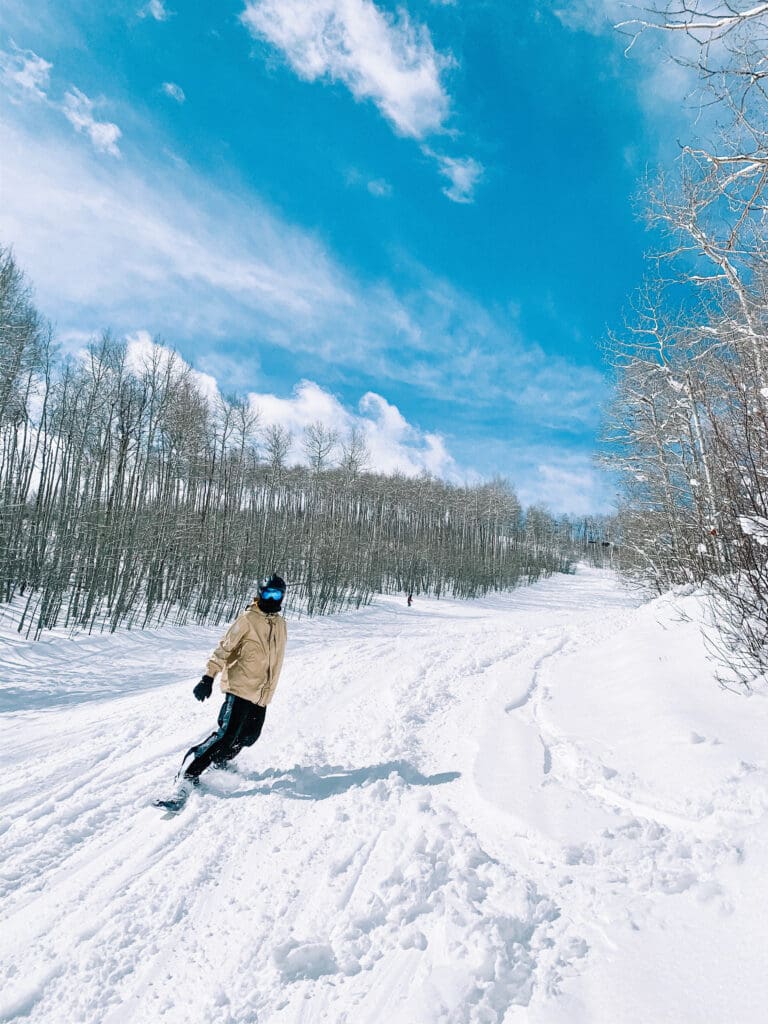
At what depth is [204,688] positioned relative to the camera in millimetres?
3688

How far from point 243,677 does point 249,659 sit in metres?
0.15

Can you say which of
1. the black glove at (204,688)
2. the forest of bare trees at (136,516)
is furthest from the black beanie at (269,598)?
the forest of bare trees at (136,516)

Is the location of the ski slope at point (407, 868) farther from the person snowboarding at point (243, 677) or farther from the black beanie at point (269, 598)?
the black beanie at point (269, 598)

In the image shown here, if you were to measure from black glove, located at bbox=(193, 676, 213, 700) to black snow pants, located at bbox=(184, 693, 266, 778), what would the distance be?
0.22 meters

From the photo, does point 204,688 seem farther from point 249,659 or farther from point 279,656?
point 279,656

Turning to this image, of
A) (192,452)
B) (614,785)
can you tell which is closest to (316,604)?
(192,452)

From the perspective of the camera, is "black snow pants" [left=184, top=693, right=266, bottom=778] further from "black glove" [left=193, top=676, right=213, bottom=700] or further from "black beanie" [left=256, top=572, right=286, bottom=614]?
"black beanie" [left=256, top=572, right=286, bottom=614]

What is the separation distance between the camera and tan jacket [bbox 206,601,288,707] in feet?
12.7

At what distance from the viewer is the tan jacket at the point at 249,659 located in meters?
3.86

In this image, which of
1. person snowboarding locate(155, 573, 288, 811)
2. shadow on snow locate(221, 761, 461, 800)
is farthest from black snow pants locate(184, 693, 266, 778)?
shadow on snow locate(221, 761, 461, 800)

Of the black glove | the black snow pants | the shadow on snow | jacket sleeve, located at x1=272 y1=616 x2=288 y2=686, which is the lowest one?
the shadow on snow

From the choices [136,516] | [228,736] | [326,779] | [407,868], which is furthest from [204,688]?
[136,516]

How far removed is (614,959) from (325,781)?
2.42m

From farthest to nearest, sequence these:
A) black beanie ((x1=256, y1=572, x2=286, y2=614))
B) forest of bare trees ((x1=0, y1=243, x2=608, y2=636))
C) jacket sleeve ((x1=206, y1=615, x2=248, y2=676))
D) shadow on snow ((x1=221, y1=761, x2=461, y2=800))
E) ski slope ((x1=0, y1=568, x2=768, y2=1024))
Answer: forest of bare trees ((x1=0, y1=243, x2=608, y2=636)), black beanie ((x1=256, y1=572, x2=286, y2=614)), jacket sleeve ((x1=206, y1=615, x2=248, y2=676)), shadow on snow ((x1=221, y1=761, x2=461, y2=800)), ski slope ((x1=0, y1=568, x2=768, y2=1024))
